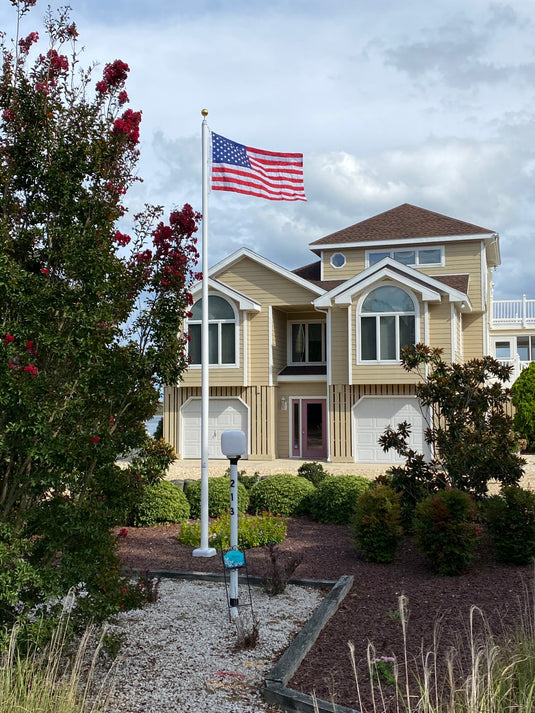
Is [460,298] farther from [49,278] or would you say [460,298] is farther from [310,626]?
[49,278]

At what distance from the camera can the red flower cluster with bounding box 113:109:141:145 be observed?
16.1 ft

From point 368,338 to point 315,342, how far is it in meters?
3.97

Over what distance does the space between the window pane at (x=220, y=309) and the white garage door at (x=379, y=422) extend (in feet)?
18.0

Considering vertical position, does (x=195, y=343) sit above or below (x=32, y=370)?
above

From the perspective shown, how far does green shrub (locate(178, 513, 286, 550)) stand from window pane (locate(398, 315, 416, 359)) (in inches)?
512

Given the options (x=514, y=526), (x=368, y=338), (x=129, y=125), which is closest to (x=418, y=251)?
(x=368, y=338)

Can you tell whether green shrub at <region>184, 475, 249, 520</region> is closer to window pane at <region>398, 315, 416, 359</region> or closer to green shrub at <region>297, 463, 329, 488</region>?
green shrub at <region>297, 463, 329, 488</region>

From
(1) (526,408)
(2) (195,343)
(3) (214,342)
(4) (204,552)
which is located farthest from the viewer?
(3) (214,342)

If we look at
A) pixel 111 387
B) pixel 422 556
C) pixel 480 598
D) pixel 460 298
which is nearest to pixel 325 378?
pixel 460 298

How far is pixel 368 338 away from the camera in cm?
2228

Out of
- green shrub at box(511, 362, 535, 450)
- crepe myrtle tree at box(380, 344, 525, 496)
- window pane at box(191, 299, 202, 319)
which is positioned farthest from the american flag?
Answer: green shrub at box(511, 362, 535, 450)

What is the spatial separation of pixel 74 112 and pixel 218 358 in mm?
19322

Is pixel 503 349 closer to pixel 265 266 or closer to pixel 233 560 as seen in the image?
pixel 265 266

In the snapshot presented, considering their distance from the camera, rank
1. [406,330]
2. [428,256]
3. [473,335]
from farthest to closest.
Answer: [428,256] < [473,335] < [406,330]
